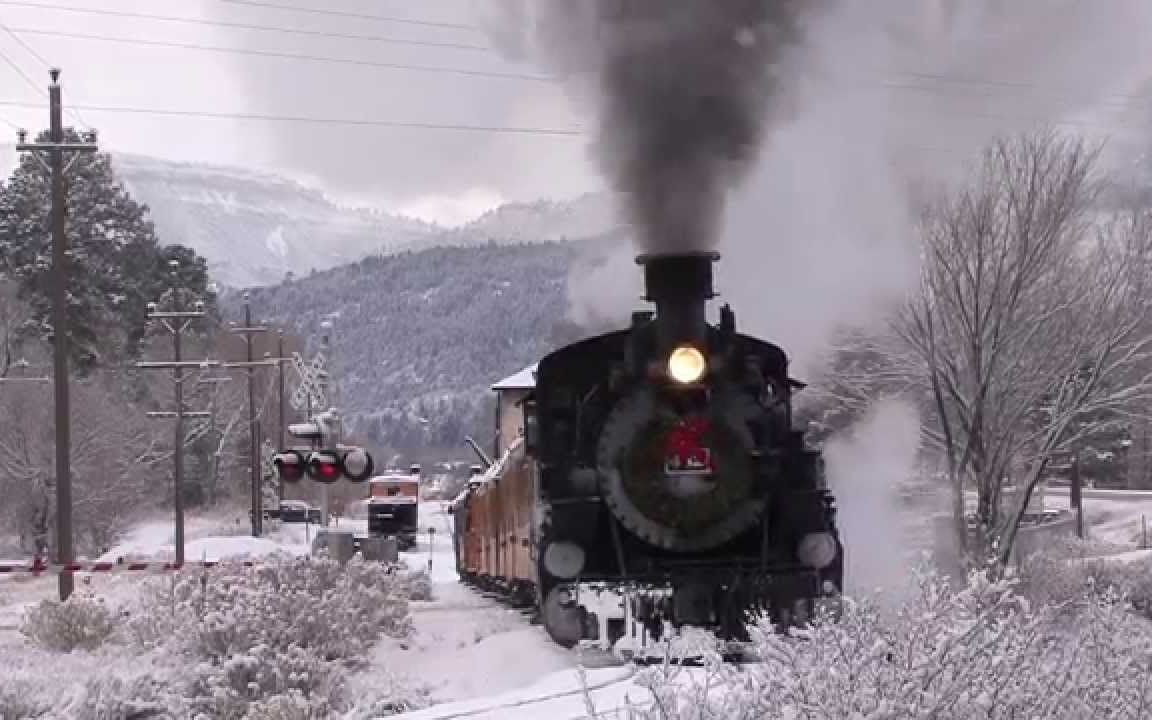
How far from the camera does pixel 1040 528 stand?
29219mm

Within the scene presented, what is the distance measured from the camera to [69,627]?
1396 centimetres

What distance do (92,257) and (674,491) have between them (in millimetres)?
45165

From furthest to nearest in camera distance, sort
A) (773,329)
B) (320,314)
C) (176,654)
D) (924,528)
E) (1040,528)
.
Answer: (320,314)
(1040,528)
(924,528)
(773,329)
(176,654)

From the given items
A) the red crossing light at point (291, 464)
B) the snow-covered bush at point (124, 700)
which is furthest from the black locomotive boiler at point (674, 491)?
the red crossing light at point (291, 464)

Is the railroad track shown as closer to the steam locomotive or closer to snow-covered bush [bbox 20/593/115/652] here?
the steam locomotive

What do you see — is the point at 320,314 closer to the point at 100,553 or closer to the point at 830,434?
the point at 100,553

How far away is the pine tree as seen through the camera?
48.2m

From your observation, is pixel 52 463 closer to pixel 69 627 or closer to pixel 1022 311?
pixel 69 627

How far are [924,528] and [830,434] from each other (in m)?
2.65

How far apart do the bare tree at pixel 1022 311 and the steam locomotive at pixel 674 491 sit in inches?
383

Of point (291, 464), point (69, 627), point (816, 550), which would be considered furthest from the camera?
point (291, 464)

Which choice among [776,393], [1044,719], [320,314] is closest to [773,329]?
[776,393]

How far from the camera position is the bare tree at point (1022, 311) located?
20812 millimetres

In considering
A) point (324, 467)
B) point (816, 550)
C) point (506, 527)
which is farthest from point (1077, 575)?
point (816, 550)
